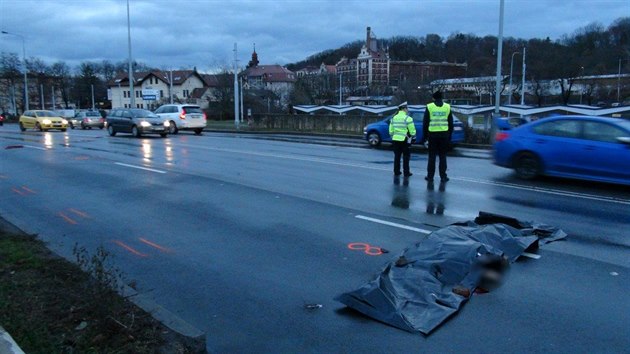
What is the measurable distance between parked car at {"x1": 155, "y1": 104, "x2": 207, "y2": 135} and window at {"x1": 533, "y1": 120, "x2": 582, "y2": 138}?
22.7 meters

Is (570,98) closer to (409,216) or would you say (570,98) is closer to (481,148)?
(481,148)

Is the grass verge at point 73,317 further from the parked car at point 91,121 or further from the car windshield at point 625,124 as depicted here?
the parked car at point 91,121

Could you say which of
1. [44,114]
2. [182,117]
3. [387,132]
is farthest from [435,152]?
[44,114]

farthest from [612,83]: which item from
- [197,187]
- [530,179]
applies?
[197,187]

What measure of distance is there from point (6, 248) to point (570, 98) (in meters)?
85.2

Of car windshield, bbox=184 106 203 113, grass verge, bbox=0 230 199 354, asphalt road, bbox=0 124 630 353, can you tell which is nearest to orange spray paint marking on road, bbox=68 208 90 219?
asphalt road, bbox=0 124 630 353

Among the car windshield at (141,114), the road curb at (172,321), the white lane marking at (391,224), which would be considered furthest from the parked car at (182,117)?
the road curb at (172,321)

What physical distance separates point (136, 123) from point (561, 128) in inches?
881

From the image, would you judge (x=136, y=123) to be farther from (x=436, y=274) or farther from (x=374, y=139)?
(x=436, y=274)

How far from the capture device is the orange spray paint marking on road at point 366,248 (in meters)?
6.25

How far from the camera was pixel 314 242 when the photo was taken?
6.80 metres

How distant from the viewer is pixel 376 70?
14362 centimetres

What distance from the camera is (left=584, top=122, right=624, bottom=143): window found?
10.7 metres

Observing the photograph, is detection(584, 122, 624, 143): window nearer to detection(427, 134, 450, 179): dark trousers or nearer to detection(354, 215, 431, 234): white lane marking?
detection(427, 134, 450, 179): dark trousers
